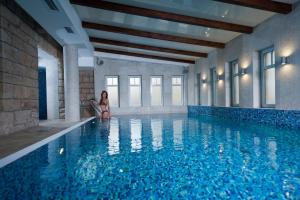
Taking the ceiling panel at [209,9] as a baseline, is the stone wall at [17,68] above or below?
below

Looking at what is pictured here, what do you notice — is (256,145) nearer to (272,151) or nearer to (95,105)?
(272,151)

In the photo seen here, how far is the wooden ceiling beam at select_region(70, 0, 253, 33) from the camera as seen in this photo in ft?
23.2

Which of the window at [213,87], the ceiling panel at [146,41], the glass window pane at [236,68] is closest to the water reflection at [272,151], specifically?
the glass window pane at [236,68]

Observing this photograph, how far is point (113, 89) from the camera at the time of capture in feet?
50.7

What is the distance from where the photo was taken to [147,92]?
51.2ft

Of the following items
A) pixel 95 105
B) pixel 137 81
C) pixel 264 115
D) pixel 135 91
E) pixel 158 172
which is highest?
pixel 137 81

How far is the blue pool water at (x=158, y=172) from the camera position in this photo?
2.32 meters

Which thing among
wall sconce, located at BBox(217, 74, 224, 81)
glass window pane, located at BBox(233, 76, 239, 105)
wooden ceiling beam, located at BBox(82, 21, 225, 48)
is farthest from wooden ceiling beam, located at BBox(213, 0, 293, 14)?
wall sconce, located at BBox(217, 74, 224, 81)

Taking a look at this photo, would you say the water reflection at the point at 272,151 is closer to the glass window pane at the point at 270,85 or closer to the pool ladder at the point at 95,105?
the glass window pane at the point at 270,85

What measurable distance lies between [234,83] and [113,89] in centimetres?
739

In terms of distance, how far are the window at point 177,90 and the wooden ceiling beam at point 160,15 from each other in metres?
7.99

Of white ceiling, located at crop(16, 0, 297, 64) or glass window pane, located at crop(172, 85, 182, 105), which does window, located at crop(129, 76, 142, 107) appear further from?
white ceiling, located at crop(16, 0, 297, 64)

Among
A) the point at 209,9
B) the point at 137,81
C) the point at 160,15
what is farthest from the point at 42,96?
the point at 209,9

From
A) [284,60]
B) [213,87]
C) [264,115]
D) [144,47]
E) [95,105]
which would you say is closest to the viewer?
[284,60]
